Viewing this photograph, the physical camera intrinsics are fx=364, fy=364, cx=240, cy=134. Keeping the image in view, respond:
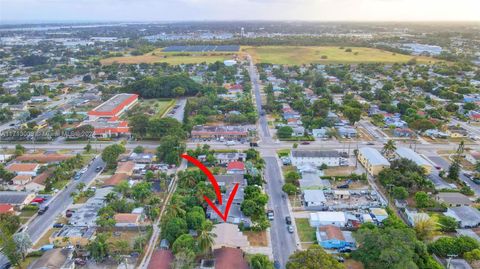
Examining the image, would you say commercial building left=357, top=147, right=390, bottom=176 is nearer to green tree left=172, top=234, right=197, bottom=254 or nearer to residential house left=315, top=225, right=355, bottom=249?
residential house left=315, top=225, right=355, bottom=249

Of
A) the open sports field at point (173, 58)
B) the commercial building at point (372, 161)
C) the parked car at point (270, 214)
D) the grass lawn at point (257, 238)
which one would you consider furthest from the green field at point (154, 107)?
the open sports field at point (173, 58)

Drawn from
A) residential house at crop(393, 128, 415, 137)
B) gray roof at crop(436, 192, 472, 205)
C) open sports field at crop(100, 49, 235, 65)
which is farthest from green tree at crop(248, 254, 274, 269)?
open sports field at crop(100, 49, 235, 65)

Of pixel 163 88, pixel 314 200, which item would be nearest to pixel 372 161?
pixel 314 200

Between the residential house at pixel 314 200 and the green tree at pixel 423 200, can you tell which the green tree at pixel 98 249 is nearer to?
the residential house at pixel 314 200

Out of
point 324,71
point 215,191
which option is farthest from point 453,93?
point 215,191

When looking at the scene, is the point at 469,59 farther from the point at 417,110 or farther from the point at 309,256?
the point at 309,256
